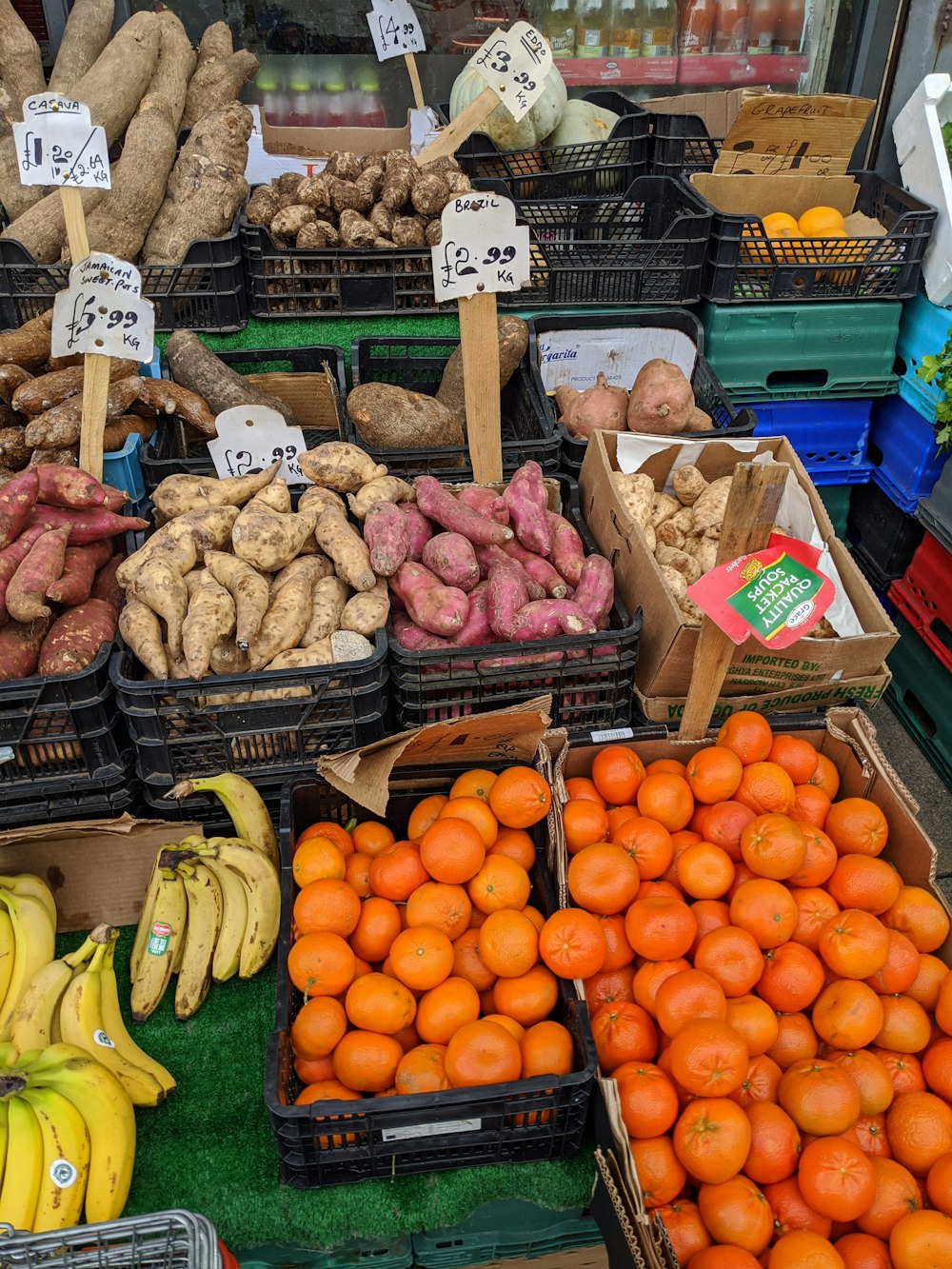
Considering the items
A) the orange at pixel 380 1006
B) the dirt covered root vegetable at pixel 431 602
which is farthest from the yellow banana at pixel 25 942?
the dirt covered root vegetable at pixel 431 602

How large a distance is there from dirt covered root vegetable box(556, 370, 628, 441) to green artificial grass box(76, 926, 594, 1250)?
2044 millimetres

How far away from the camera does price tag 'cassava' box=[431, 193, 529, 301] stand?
2258 millimetres

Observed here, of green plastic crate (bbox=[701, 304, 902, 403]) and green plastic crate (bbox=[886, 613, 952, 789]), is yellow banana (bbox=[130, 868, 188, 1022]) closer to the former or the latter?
green plastic crate (bbox=[886, 613, 952, 789])

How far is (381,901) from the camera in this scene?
175 cm

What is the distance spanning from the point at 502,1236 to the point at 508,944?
0.51 m

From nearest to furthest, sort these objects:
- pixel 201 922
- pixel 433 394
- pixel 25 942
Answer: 1. pixel 25 942
2. pixel 201 922
3. pixel 433 394

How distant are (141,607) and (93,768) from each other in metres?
0.38

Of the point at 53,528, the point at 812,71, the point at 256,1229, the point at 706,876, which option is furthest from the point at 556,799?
the point at 812,71

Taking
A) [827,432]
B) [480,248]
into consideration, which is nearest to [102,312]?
[480,248]

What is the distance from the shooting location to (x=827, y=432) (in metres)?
3.49

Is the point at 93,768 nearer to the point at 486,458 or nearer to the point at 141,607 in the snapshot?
the point at 141,607

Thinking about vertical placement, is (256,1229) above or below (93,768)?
below

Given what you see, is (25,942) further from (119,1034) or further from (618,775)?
(618,775)

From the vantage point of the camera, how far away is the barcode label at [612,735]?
2068mm
